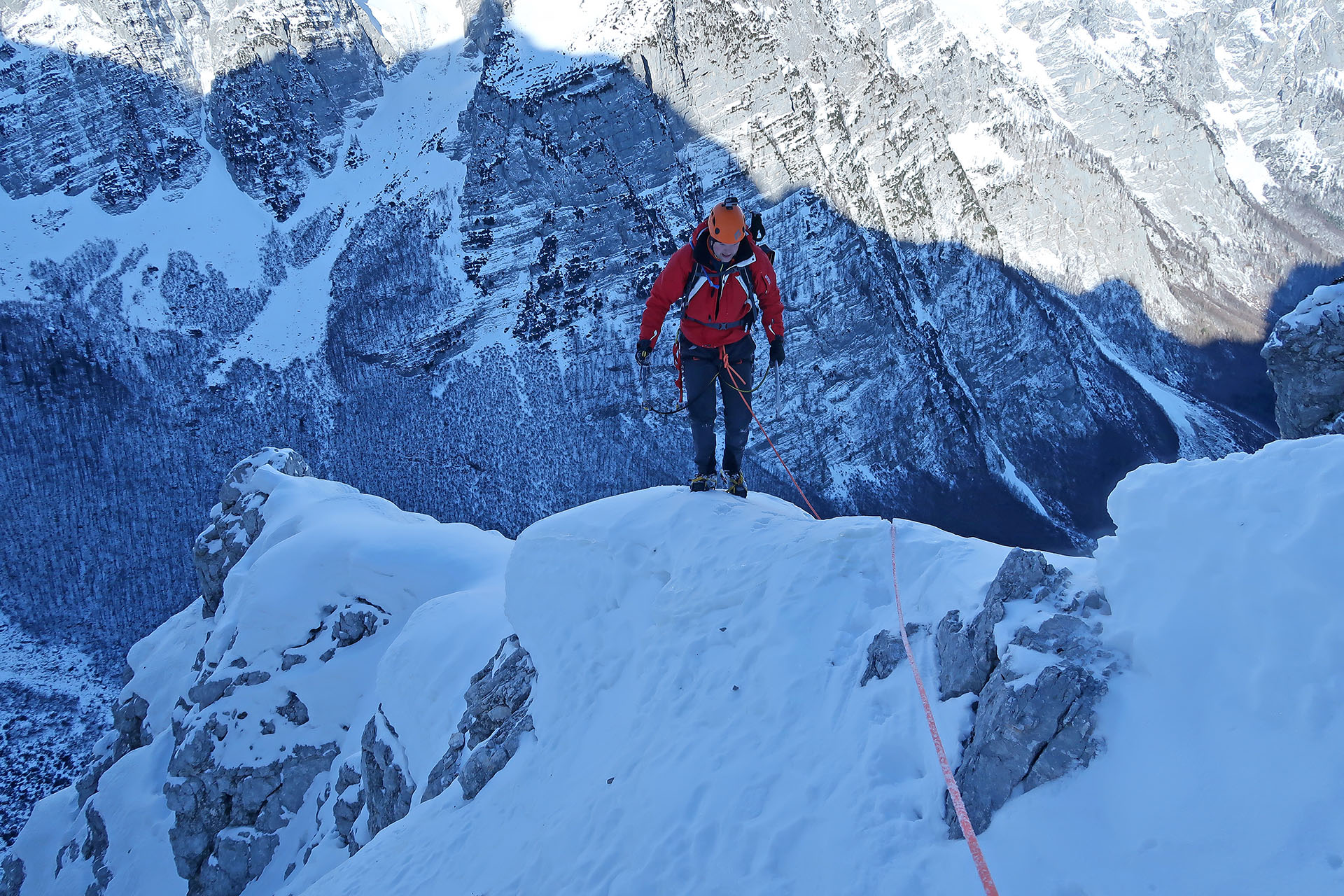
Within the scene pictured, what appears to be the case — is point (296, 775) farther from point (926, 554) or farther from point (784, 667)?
point (926, 554)

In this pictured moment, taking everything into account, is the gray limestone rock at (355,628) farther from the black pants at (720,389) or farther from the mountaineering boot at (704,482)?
the black pants at (720,389)

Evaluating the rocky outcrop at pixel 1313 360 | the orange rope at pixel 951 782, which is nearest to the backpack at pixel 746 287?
the orange rope at pixel 951 782

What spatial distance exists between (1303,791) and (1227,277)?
125530 mm

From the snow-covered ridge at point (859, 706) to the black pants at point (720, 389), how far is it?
0.86m

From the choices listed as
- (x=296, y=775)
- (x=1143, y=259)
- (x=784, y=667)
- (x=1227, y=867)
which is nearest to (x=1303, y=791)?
(x=1227, y=867)

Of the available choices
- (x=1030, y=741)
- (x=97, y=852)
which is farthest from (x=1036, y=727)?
(x=97, y=852)

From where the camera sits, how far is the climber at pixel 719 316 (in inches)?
350

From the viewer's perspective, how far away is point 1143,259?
83.2 m

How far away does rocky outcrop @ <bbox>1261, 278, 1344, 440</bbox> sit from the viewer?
508 inches

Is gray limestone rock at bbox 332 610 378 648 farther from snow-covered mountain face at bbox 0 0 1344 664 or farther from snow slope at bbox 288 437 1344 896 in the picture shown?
snow-covered mountain face at bbox 0 0 1344 664

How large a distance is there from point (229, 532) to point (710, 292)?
2310 centimetres

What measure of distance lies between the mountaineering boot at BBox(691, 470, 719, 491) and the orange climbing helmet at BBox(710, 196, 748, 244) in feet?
11.0

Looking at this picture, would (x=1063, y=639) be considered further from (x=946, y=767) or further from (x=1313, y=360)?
(x=1313, y=360)

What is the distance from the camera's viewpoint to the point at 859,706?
239 inches
